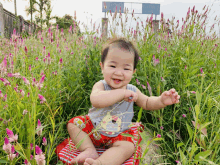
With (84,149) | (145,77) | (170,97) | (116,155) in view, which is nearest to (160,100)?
(170,97)

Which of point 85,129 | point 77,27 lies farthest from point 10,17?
point 85,129

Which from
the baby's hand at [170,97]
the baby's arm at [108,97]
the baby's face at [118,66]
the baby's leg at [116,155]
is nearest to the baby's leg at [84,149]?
the baby's leg at [116,155]

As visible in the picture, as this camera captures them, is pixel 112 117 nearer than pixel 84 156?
No

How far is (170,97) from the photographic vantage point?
142 cm

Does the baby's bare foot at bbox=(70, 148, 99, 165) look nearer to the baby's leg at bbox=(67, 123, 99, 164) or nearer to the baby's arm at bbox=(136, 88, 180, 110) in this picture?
the baby's leg at bbox=(67, 123, 99, 164)

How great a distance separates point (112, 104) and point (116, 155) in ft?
1.25

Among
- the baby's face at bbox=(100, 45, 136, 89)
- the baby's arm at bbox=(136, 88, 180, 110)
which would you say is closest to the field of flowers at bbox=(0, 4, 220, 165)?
the baby's arm at bbox=(136, 88, 180, 110)

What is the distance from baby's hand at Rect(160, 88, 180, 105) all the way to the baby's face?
0.33m

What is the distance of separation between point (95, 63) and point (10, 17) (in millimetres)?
12292

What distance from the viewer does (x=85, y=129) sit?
1573 millimetres

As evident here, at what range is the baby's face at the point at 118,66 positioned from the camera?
144 centimetres

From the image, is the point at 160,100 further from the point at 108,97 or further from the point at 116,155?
the point at 116,155

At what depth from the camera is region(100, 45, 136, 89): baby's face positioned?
1.44 m

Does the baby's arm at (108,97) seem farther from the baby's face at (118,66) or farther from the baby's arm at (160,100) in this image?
the baby's arm at (160,100)
